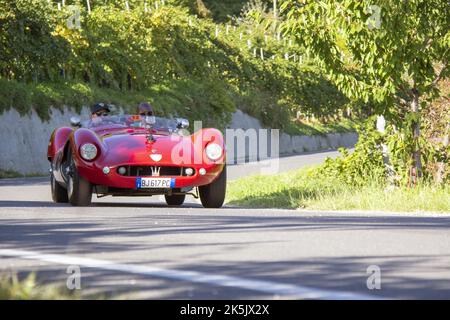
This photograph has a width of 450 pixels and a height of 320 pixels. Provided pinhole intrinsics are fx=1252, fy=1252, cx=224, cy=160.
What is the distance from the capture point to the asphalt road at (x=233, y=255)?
6.14 m

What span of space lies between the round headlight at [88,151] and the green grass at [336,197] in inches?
135

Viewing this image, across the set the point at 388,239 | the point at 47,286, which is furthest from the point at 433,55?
the point at 47,286

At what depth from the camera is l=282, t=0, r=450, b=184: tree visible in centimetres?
1833

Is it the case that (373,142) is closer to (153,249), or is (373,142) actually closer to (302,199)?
(302,199)

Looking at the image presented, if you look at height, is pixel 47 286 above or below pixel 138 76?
below

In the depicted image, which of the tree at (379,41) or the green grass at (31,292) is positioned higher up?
the tree at (379,41)

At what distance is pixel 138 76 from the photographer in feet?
140

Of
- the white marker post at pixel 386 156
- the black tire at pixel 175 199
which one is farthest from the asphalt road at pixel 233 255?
the white marker post at pixel 386 156

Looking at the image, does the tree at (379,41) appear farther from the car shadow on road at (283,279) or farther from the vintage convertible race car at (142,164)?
the car shadow on road at (283,279)

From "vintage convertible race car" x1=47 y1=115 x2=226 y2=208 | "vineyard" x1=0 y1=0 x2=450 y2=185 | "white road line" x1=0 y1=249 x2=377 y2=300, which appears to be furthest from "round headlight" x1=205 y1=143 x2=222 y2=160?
"white road line" x1=0 y1=249 x2=377 y2=300

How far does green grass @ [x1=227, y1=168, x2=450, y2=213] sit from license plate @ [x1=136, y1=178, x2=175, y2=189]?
2.50 m

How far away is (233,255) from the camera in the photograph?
25.7ft
